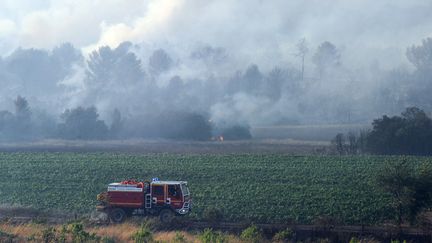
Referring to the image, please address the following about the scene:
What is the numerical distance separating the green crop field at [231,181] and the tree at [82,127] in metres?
23.2

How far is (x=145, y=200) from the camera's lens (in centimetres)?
2920

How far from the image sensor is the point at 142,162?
4828 centimetres

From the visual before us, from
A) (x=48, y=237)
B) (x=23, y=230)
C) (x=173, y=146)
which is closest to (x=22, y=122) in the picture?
(x=173, y=146)

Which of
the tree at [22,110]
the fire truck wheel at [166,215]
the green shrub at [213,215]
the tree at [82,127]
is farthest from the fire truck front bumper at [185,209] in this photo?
the tree at [22,110]

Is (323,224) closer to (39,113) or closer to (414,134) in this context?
(414,134)

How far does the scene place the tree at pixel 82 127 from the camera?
77.8 meters

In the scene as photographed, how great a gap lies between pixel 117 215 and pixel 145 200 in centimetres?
143

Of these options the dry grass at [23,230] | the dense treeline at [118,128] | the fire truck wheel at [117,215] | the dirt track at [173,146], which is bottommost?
the fire truck wheel at [117,215]

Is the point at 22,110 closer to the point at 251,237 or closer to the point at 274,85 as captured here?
the point at 274,85

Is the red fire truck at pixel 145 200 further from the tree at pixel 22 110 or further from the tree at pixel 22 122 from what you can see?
the tree at pixel 22 110

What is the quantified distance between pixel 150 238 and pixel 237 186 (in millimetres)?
18759

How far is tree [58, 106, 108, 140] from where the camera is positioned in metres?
77.8

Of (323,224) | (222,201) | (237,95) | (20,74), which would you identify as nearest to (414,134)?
(222,201)

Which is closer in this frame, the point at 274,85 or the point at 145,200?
the point at 145,200
